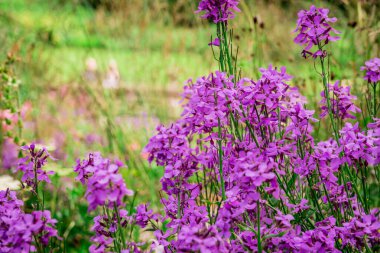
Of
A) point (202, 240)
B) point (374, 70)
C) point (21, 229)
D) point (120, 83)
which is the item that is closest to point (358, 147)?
point (374, 70)

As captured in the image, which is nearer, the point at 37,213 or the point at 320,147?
the point at 37,213

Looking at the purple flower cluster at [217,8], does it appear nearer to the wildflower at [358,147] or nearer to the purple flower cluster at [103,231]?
the wildflower at [358,147]

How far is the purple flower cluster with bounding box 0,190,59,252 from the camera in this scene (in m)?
1.30

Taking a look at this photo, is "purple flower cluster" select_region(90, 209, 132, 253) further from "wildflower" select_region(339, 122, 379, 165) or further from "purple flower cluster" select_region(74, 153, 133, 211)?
"wildflower" select_region(339, 122, 379, 165)

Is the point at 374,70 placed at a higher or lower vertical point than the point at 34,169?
higher

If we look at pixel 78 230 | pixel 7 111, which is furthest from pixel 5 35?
pixel 78 230

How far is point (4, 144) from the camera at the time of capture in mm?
3879

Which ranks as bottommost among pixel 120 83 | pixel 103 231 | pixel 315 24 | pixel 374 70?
pixel 103 231

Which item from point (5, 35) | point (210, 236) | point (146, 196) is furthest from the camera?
point (5, 35)

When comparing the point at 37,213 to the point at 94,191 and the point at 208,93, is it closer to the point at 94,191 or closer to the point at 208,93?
the point at 94,191

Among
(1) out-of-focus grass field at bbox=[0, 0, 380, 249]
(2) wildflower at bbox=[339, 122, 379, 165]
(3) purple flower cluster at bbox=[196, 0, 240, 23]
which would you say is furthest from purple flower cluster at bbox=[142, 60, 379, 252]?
(1) out-of-focus grass field at bbox=[0, 0, 380, 249]

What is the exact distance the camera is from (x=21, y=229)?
1.28 metres

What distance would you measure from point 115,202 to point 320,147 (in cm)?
72

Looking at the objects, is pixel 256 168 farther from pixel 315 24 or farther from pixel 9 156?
pixel 9 156
